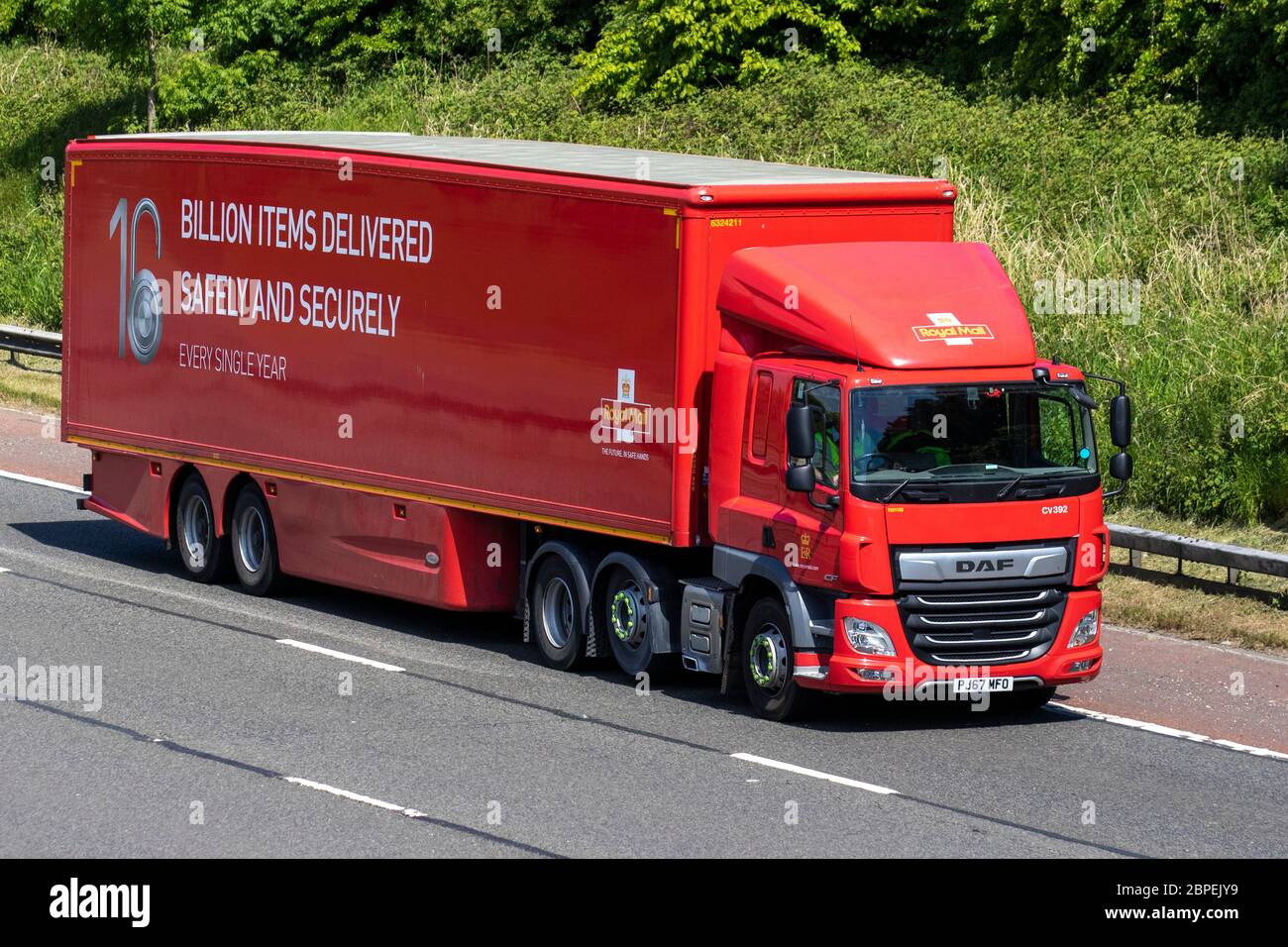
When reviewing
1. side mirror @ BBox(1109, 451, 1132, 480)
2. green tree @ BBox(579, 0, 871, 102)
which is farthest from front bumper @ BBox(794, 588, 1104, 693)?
green tree @ BBox(579, 0, 871, 102)

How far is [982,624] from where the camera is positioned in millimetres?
12922

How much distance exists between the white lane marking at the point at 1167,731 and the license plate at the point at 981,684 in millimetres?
1042

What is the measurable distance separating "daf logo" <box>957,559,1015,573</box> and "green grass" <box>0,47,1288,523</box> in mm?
6987

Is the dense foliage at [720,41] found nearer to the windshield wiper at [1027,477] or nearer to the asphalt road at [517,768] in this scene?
the windshield wiper at [1027,477]

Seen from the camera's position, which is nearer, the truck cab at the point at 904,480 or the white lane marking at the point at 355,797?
the white lane marking at the point at 355,797

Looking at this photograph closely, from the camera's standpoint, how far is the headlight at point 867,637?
12.7 meters

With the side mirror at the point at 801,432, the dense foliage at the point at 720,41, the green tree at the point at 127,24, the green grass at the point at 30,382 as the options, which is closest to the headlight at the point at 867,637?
the side mirror at the point at 801,432

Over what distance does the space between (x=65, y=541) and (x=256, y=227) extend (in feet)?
14.9

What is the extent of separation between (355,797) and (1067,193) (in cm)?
1814

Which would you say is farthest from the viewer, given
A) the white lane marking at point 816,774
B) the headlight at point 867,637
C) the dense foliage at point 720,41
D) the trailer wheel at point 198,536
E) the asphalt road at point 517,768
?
the dense foliage at point 720,41

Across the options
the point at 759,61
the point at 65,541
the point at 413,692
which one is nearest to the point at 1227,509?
the point at 413,692

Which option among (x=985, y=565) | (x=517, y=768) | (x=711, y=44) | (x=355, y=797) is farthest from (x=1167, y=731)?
(x=711, y=44)

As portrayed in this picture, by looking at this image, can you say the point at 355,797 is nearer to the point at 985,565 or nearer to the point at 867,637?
the point at 867,637

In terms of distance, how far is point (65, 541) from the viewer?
20.1m
